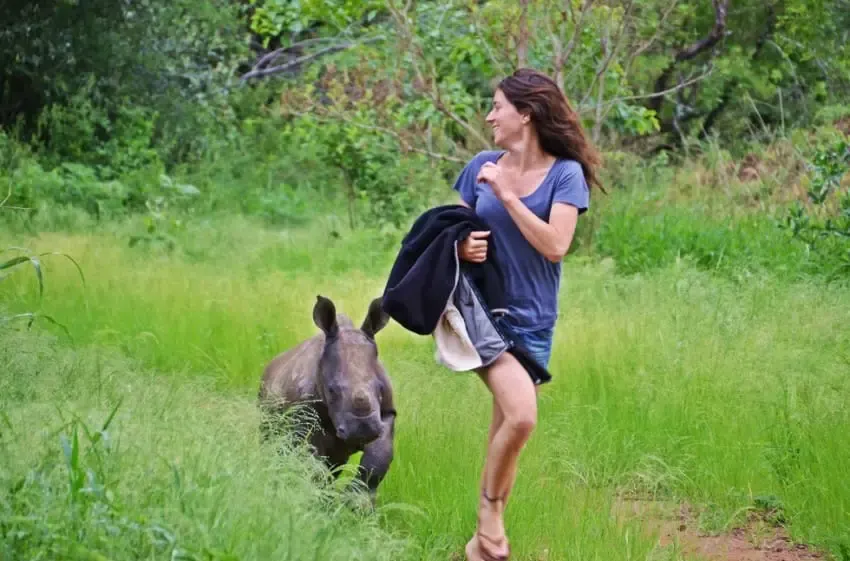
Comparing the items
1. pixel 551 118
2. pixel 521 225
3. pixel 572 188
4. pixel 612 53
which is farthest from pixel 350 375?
pixel 612 53

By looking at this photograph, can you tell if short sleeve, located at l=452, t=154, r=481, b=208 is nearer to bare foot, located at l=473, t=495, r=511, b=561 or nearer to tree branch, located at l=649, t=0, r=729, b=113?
bare foot, located at l=473, t=495, r=511, b=561

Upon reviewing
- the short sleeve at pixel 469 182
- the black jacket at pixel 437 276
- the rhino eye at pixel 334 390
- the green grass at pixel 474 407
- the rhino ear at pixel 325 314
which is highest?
the short sleeve at pixel 469 182

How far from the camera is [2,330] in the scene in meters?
7.36

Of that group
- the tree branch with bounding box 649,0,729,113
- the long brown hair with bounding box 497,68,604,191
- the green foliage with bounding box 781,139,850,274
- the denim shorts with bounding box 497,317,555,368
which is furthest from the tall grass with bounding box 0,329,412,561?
the tree branch with bounding box 649,0,729,113

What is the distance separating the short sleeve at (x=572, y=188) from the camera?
6027mm

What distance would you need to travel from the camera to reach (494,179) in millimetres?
5891

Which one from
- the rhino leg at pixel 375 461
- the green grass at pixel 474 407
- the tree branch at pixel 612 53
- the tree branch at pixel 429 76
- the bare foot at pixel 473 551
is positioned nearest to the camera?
the green grass at pixel 474 407

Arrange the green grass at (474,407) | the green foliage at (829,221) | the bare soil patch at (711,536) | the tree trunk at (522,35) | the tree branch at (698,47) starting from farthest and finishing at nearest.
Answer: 1. the tree branch at (698,47)
2. the tree trunk at (522,35)
3. the green foliage at (829,221)
4. the bare soil patch at (711,536)
5. the green grass at (474,407)

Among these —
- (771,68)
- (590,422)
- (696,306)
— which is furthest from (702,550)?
(771,68)

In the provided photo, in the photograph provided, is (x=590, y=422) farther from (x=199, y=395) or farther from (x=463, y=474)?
(x=199, y=395)

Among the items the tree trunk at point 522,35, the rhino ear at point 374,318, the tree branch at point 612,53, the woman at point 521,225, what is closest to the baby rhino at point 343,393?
the rhino ear at point 374,318

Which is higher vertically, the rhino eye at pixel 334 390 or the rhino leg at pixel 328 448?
the rhino eye at pixel 334 390

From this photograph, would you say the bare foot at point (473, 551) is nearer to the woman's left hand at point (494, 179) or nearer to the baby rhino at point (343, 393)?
the baby rhino at point (343, 393)

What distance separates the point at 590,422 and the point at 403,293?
2509 millimetres
